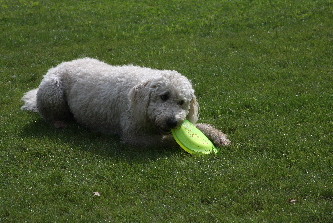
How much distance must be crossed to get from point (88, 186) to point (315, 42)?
8.57 metres

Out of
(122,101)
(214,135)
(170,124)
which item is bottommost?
(214,135)

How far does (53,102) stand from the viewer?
8.48m

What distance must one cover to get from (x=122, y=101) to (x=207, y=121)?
1.52 metres

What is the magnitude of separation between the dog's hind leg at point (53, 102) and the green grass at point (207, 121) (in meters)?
0.22

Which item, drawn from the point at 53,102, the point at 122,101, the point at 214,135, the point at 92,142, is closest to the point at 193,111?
the point at 214,135

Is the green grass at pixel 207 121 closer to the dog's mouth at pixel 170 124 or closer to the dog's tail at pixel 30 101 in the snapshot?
the dog's tail at pixel 30 101

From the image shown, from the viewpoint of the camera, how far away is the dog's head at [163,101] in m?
6.94

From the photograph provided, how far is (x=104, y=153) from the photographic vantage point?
23.5 ft

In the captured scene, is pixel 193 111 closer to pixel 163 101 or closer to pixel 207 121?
pixel 163 101

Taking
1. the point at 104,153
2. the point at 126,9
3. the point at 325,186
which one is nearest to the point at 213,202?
the point at 325,186

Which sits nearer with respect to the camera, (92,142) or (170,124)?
(170,124)

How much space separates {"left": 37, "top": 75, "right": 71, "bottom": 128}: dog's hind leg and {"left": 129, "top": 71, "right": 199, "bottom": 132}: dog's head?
5.98ft

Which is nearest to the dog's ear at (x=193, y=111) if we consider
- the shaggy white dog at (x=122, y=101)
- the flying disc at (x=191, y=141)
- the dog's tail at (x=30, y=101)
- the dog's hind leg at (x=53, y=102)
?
the shaggy white dog at (x=122, y=101)

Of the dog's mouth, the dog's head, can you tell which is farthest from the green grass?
the dog's head
